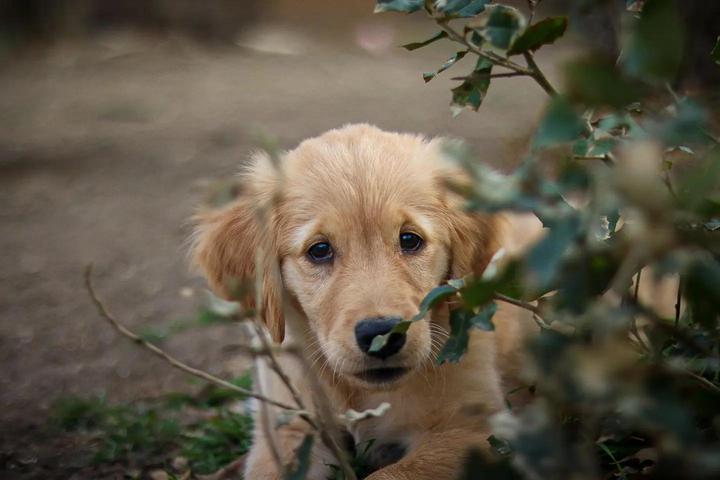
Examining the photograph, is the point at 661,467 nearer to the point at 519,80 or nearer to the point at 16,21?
the point at 519,80

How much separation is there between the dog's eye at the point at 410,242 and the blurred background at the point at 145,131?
67 cm

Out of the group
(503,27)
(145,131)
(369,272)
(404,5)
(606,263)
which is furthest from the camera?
(145,131)

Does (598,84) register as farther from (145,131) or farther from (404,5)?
(145,131)

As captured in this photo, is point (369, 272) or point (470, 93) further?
point (369, 272)

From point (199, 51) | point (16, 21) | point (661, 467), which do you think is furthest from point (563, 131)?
point (16, 21)

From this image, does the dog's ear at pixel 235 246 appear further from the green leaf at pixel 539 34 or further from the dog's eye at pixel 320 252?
A: the green leaf at pixel 539 34

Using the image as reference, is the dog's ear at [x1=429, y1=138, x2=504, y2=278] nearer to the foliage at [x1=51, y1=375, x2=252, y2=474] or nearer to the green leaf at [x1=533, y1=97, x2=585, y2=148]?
the foliage at [x1=51, y1=375, x2=252, y2=474]

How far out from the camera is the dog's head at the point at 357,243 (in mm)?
2369

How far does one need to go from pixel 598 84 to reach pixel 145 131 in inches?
283

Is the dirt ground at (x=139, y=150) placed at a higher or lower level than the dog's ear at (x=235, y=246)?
lower

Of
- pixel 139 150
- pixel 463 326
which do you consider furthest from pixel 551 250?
pixel 139 150

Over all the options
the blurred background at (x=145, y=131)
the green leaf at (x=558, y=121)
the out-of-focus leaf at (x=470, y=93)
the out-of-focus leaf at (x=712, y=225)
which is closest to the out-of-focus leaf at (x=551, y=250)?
the green leaf at (x=558, y=121)

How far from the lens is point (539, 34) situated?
5.37 ft

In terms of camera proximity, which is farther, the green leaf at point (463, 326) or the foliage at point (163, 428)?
the foliage at point (163, 428)
